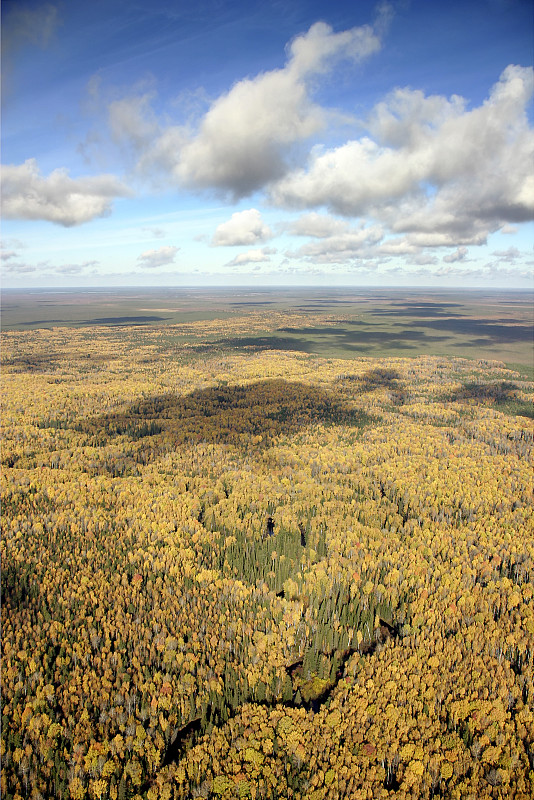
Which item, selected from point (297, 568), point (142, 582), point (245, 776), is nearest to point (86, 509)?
point (142, 582)

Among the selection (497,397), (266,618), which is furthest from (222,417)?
(497,397)

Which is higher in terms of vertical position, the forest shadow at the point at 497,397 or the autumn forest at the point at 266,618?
the forest shadow at the point at 497,397

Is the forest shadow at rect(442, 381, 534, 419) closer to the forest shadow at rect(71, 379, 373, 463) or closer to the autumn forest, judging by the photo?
the autumn forest

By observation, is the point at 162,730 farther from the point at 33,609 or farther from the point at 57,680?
the point at 33,609

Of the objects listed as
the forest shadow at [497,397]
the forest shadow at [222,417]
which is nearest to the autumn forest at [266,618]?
the forest shadow at [222,417]

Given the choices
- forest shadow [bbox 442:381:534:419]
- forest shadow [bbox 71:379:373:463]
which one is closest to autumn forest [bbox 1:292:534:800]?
forest shadow [bbox 71:379:373:463]

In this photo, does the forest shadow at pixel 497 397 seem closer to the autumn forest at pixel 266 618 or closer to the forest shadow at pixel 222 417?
the autumn forest at pixel 266 618
